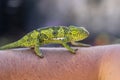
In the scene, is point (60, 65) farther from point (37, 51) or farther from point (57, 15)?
point (57, 15)

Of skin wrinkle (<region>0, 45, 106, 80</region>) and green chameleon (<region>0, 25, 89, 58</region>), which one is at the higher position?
green chameleon (<region>0, 25, 89, 58</region>)

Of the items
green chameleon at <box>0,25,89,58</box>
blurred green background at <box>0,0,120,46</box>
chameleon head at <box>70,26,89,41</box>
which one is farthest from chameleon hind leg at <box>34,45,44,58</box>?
blurred green background at <box>0,0,120,46</box>

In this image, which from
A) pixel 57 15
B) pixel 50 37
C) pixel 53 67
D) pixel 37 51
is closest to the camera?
pixel 53 67

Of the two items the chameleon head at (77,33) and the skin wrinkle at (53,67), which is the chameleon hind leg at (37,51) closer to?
the skin wrinkle at (53,67)

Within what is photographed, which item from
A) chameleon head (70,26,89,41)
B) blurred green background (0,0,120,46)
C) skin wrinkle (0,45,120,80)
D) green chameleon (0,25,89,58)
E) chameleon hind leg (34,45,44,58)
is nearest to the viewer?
skin wrinkle (0,45,120,80)

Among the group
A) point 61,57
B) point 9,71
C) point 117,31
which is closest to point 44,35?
point 61,57

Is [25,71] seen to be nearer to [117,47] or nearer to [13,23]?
[117,47]

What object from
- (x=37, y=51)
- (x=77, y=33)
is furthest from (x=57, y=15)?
(x=37, y=51)

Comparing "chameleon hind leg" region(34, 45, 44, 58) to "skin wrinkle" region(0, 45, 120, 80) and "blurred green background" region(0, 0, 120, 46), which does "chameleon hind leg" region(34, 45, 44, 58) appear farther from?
"blurred green background" region(0, 0, 120, 46)

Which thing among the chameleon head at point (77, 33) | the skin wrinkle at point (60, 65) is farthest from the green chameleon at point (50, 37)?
the skin wrinkle at point (60, 65)
